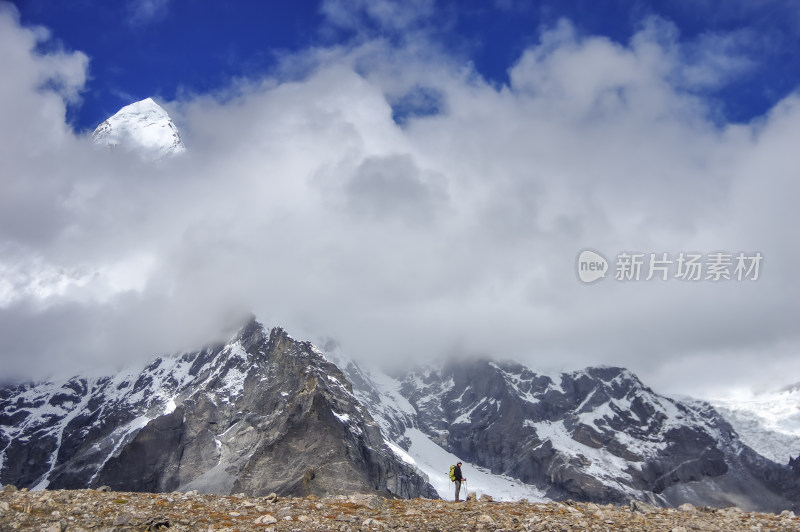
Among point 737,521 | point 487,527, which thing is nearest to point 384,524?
point 487,527

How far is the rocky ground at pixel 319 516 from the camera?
78.5ft

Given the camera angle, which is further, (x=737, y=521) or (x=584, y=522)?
(x=737, y=521)

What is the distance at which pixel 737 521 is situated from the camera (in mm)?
27406

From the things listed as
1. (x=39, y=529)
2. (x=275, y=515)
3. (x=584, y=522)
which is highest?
(x=584, y=522)

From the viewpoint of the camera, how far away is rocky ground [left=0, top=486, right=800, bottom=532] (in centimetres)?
2392

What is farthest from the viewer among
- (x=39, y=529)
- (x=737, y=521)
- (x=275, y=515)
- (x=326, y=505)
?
(x=326, y=505)

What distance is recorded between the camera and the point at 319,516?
25.8 m

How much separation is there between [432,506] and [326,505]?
16.5 ft

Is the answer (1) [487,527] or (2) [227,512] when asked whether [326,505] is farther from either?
(1) [487,527]

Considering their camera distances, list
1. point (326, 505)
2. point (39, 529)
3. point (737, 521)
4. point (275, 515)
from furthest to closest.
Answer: point (326, 505), point (737, 521), point (275, 515), point (39, 529)

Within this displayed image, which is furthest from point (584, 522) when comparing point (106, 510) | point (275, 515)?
point (106, 510)

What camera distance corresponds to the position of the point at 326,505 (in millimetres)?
29328

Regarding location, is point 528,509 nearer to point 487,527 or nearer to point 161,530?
point 487,527

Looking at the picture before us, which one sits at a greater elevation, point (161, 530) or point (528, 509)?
point (528, 509)
